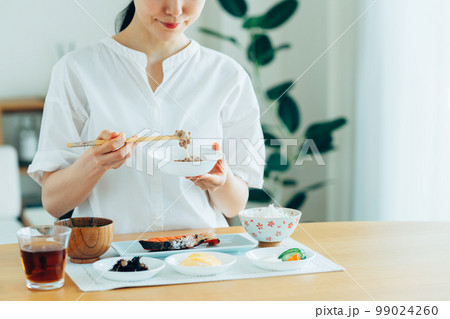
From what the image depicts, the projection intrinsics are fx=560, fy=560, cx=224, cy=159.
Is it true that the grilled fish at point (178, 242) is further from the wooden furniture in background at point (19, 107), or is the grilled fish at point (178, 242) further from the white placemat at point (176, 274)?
the wooden furniture in background at point (19, 107)

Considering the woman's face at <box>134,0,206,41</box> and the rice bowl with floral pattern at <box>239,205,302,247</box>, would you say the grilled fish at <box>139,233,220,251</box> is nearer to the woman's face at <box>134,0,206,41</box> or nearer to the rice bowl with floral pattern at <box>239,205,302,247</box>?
the rice bowl with floral pattern at <box>239,205,302,247</box>

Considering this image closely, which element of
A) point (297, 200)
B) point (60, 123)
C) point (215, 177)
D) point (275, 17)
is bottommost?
point (297, 200)

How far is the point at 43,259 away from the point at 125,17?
0.90 m

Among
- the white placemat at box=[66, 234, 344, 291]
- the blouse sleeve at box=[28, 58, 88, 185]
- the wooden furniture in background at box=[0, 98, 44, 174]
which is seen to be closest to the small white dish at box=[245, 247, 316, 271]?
the white placemat at box=[66, 234, 344, 291]

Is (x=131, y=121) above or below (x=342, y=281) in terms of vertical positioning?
above

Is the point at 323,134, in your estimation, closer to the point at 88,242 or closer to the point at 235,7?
the point at 235,7

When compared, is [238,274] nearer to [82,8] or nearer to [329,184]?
[329,184]

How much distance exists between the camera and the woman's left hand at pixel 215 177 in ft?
4.35

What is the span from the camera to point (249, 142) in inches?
62.8

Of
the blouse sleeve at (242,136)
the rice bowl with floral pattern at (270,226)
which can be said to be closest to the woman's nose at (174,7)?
the blouse sleeve at (242,136)

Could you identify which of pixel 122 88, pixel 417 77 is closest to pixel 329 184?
pixel 417 77

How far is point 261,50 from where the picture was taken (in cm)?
280

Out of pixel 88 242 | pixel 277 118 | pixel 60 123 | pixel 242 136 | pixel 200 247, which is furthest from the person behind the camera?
pixel 277 118

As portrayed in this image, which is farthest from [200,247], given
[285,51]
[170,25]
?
[285,51]
